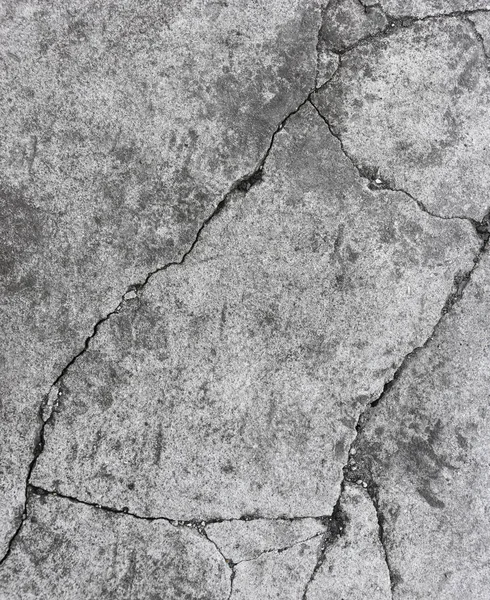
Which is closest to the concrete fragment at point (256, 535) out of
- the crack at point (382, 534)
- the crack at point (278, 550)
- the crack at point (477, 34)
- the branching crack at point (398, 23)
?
the crack at point (278, 550)

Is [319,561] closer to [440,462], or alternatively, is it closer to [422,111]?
[440,462]

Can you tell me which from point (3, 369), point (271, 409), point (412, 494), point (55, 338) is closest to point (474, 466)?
point (412, 494)

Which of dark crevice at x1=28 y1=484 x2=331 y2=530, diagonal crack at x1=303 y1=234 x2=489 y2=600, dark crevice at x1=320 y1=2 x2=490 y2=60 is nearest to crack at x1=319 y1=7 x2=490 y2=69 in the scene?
dark crevice at x1=320 y1=2 x2=490 y2=60

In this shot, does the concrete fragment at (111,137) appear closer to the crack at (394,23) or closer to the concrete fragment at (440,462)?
the crack at (394,23)

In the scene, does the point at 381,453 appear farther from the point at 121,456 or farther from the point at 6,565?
the point at 6,565

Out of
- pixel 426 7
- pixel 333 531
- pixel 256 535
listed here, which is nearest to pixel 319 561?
pixel 333 531

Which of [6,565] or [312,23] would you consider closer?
[6,565]
